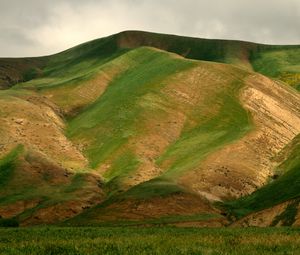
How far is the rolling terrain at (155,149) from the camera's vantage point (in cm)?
8638

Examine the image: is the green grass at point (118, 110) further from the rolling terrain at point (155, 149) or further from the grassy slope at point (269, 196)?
the grassy slope at point (269, 196)

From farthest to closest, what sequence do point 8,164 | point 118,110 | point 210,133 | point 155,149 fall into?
point 118,110, point 210,133, point 155,149, point 8,164

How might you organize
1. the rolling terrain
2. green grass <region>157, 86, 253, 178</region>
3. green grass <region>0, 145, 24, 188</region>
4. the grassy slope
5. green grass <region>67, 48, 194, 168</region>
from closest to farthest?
the grassy slope → the rolling terrain → green grass <region>0, 145, 24, 188</region> → green grass <region>157, 86, 253, 178</region> → green grass <region>67, 48, 194, 168</region>

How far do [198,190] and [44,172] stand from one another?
3230cm

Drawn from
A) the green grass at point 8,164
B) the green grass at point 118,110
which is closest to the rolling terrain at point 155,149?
the green grass at point 8,164

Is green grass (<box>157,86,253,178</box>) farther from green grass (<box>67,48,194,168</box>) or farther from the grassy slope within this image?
the grassy slope

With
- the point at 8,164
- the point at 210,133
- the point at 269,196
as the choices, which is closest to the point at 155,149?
the point at 210,133

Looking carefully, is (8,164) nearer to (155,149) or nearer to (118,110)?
(155,149)

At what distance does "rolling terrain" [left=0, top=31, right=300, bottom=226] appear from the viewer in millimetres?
86375

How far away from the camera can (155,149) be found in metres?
129

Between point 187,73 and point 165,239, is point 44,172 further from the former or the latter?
point 165,239

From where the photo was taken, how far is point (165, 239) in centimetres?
4366

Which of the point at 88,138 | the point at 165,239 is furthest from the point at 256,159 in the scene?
the point at 165,239

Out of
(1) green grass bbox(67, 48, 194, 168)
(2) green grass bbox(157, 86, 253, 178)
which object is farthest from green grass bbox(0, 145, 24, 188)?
(2) green grass bbox(157, 86, 253, 178)
